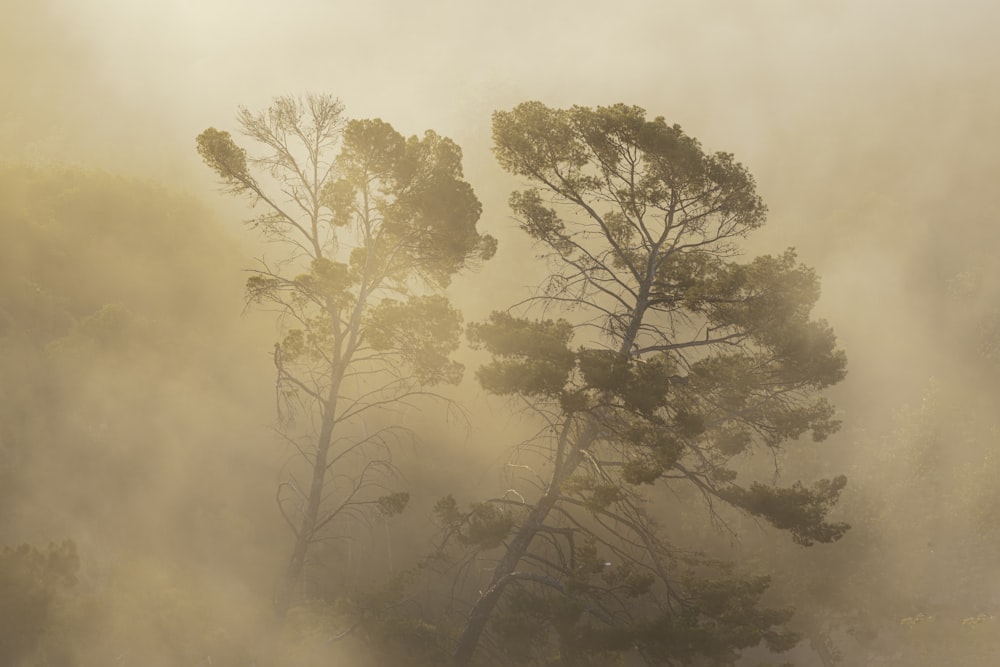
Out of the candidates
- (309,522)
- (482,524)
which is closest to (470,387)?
(309,522)

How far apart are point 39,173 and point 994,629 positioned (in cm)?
3586

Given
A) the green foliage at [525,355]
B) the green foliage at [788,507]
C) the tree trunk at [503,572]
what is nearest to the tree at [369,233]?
the green foliage at [525,355]

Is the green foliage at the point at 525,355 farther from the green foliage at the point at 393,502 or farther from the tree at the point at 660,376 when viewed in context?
the green foliage at the point at 393,502

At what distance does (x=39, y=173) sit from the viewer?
28.4 metres

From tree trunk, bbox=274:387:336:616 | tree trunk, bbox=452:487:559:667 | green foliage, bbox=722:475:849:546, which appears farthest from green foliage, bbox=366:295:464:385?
green foliage, bbox=722:475:849:546

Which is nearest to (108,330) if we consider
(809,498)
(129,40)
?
(809,498)

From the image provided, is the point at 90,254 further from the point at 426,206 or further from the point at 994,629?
the point at 994,629

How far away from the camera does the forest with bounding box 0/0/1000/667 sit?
12.8 metres

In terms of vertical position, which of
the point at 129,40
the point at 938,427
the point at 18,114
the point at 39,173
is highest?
the point at 129,40

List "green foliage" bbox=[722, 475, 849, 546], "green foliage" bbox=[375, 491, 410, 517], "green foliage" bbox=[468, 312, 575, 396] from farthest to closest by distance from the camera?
1. "green foliage" bbox=[375, 491, 410, 517]
2. "green foliage" bbox=[722, 475, 849, 546]
3. "green foliage" bbox=[468, 312, 575, 396]

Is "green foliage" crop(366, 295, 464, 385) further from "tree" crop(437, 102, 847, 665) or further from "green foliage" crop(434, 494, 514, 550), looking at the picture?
"green foliage" crop(434, 494, 514, 550)

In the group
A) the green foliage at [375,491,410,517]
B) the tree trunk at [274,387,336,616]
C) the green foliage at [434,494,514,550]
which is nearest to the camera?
the green foliage at [434,494,514,550]

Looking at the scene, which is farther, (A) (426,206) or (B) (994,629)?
(B) (994,629)

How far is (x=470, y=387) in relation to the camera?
3192cm
